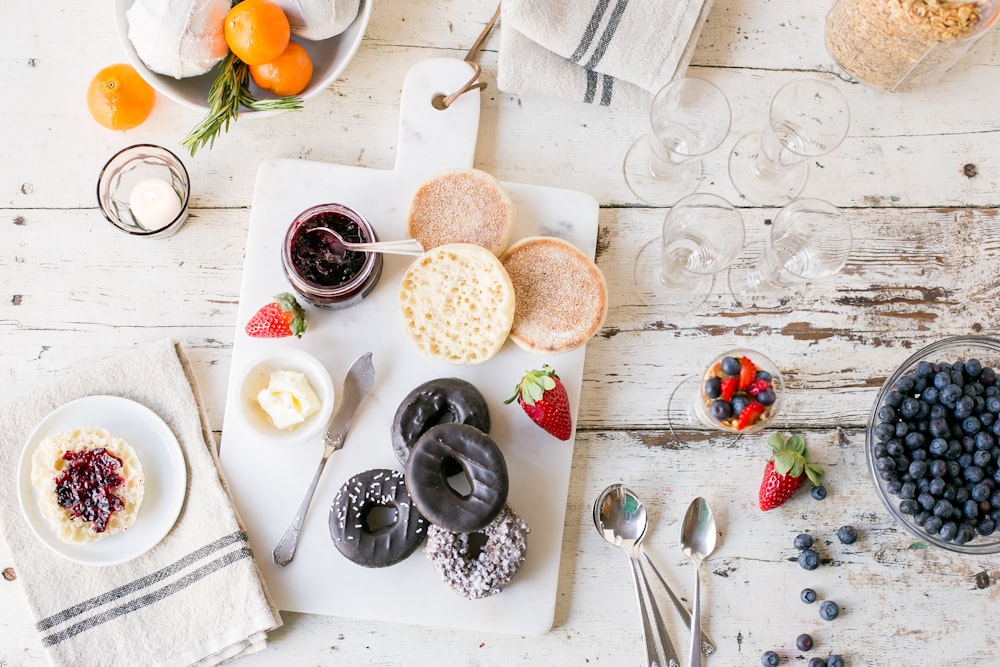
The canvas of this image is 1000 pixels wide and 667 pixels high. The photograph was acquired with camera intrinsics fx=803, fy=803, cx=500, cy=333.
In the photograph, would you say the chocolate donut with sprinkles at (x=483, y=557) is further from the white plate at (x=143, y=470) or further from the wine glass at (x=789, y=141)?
the wine glass at (x=789, y=141)

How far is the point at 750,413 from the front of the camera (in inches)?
62.3

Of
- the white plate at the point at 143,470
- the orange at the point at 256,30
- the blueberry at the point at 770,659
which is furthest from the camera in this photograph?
the blueberry at the point at 770,659

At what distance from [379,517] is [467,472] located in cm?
27

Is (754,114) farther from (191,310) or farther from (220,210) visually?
(191,310)

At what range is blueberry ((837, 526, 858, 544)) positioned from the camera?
5.72ft

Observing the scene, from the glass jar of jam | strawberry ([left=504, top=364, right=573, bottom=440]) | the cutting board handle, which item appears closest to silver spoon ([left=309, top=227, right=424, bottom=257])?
the glass jar of jam

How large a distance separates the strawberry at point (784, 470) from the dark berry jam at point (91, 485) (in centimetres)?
134

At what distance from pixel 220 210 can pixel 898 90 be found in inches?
60.8

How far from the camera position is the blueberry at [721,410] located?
5.19ft

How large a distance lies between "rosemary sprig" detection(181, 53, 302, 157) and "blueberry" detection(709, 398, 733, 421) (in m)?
1.04

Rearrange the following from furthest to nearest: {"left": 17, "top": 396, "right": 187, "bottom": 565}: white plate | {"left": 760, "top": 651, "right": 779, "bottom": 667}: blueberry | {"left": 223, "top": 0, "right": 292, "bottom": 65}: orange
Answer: {"left": 760, "top": 651, "right": 779, "bottom": 667}: blueberry
{"left": 17, "top": 396, "right": 187, "bottom": 565}: white plate
{"left": 223, "top": 0, "right": 292, "bottom": 65}: orange

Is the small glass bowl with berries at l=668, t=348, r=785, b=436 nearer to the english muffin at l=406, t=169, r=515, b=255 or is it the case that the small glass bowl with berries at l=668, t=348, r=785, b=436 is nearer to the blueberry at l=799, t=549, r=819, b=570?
the blueberry at l=799, t=549, r=819, b=570

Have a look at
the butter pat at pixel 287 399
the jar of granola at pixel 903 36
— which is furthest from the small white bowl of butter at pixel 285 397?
the jar of granola at pixel 903 36

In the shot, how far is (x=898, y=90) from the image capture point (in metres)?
1.81
